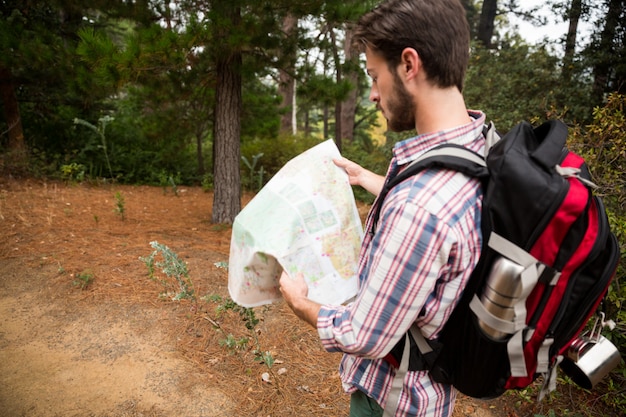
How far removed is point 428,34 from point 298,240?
0.70m

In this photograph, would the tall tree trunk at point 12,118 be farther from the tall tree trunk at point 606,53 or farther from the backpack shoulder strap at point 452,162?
the tall tree trunk at point 606,53

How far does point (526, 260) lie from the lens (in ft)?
2.98

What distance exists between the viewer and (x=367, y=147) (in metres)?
13.7

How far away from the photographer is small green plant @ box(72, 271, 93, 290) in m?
3.58

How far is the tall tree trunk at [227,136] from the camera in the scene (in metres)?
4.93

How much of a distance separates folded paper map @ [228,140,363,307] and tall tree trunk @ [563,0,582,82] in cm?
746

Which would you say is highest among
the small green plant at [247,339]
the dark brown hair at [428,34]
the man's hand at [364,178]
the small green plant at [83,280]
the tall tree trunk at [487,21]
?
the tall tree trunk at [487,21]

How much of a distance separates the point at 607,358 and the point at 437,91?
0.91m

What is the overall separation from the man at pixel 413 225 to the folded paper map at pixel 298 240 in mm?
81

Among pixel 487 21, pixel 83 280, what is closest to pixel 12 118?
pixel 83 280

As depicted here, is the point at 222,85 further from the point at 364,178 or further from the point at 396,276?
the point at 396,276

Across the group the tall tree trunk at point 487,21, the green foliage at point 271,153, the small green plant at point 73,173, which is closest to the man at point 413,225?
the small green plant at point 73,173

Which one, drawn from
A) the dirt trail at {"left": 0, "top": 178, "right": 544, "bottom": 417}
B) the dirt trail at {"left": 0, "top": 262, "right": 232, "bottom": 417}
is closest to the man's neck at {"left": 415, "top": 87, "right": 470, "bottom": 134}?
the dirt trail at {"left": 0, "top": 178, "right": 544, "bottom": 417}

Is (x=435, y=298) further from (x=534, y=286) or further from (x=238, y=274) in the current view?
(x=238, y=274)
